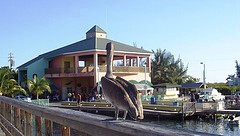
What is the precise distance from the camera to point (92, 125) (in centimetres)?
289

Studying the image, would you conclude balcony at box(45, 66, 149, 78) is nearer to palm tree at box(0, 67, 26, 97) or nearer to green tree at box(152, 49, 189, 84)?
palm tree at box(0, 67, 26, 97)

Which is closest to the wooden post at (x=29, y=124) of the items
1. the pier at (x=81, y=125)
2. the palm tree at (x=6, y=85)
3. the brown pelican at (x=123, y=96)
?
the pier at (x=81, y=125)

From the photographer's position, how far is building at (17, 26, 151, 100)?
44.4 metres

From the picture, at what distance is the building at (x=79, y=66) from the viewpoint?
4441 cm

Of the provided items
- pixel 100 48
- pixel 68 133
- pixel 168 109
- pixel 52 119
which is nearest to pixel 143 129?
pixel 68 133

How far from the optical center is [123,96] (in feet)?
9.59

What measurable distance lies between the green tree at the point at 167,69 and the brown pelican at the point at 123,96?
206 feet

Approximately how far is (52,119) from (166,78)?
2489 inches

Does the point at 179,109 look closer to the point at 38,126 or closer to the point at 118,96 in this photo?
the point at 38,126

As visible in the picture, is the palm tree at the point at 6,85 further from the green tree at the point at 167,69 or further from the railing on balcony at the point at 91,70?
the green tree at the point at 167,69

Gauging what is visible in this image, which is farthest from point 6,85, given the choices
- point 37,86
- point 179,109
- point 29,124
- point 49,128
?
point 49,128

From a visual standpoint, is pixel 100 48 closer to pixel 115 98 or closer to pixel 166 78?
pixel 166 78

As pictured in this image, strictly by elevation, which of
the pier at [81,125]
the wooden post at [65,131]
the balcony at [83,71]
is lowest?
the wooden post at [65,131]

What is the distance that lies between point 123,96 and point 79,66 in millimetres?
42466
